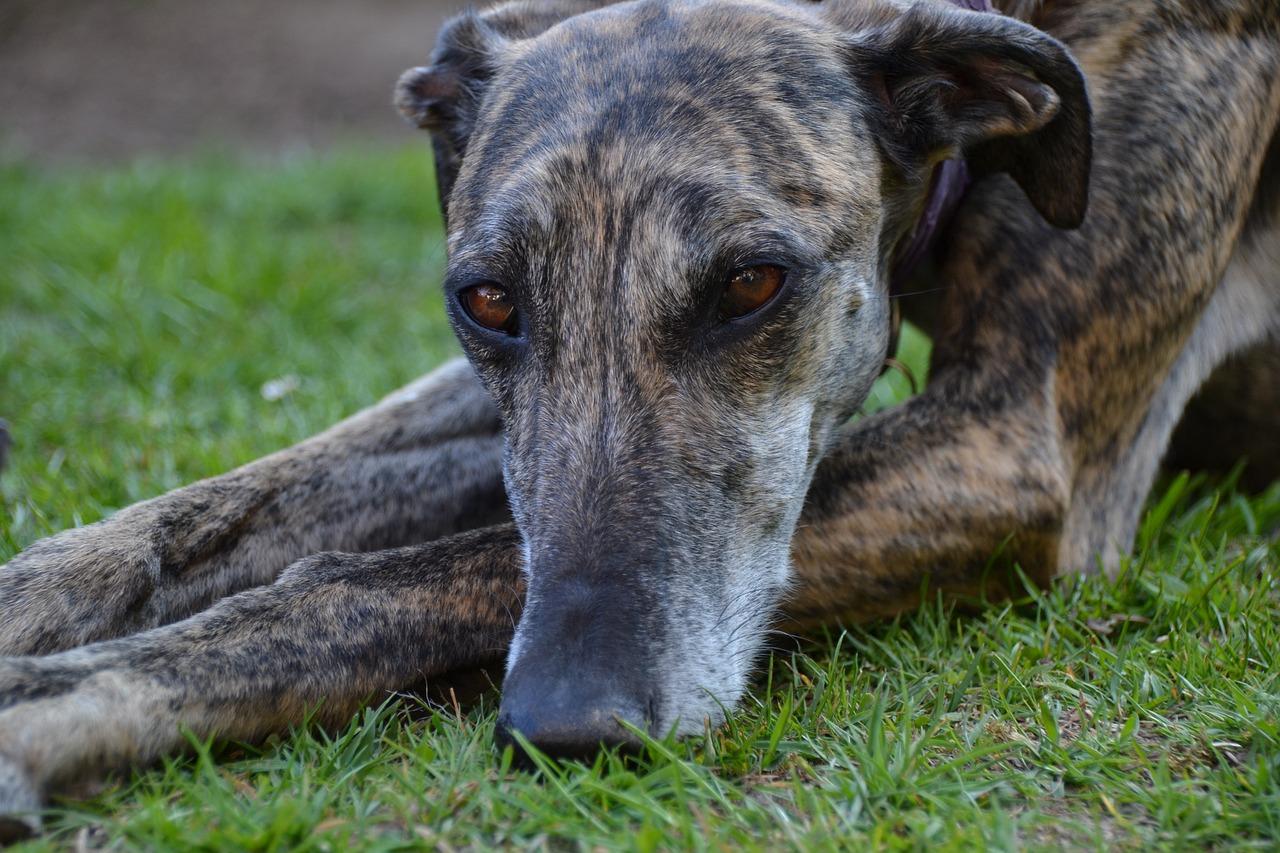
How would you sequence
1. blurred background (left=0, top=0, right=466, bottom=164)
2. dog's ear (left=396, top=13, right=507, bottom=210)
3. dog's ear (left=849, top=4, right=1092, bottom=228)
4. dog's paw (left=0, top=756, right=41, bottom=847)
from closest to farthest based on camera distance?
1. dog's paw (left=0, top=756, right=41, bottom=847)
2. dog's ear (left=849, top=4, right=1092, bottom=228)
3. dog's ear (left=396, top=13, right=507, bottom=210)
4. blurred background (left=0, top=0, right=466, bottom=164)

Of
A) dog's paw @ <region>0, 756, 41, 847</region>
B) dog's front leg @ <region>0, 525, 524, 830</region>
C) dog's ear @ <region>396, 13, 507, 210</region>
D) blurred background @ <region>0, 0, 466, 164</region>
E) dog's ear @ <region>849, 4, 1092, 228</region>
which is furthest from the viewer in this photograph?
blurred background @ <region>0, 0, 466, 164</region>

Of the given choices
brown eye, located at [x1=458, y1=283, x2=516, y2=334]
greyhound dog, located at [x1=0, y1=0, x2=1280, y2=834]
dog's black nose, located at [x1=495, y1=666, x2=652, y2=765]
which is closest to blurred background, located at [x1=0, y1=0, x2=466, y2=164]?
greyhound dog, located at [x1=0, y1=0, x2=1280, y2=834]

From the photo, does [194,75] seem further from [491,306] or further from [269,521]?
[491,306]

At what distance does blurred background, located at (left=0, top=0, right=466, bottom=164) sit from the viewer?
33.7 feet

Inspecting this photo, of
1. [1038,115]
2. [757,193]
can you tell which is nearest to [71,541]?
[757,193]

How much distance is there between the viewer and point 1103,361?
3.12 metres

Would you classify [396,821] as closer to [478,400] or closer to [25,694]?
[25,694]

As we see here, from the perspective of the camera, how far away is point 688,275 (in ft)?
8.23

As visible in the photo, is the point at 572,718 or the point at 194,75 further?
the point at 194,75

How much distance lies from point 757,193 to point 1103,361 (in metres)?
1.10

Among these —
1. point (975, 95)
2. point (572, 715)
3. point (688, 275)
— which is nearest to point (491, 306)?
point (688, 275)

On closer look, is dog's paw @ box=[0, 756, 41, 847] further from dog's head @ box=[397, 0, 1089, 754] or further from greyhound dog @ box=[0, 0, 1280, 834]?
dog's head @ box=[397, 0, 1089, 754]

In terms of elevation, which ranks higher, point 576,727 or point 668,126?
point 668,126

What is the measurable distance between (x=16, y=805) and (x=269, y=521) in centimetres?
120
